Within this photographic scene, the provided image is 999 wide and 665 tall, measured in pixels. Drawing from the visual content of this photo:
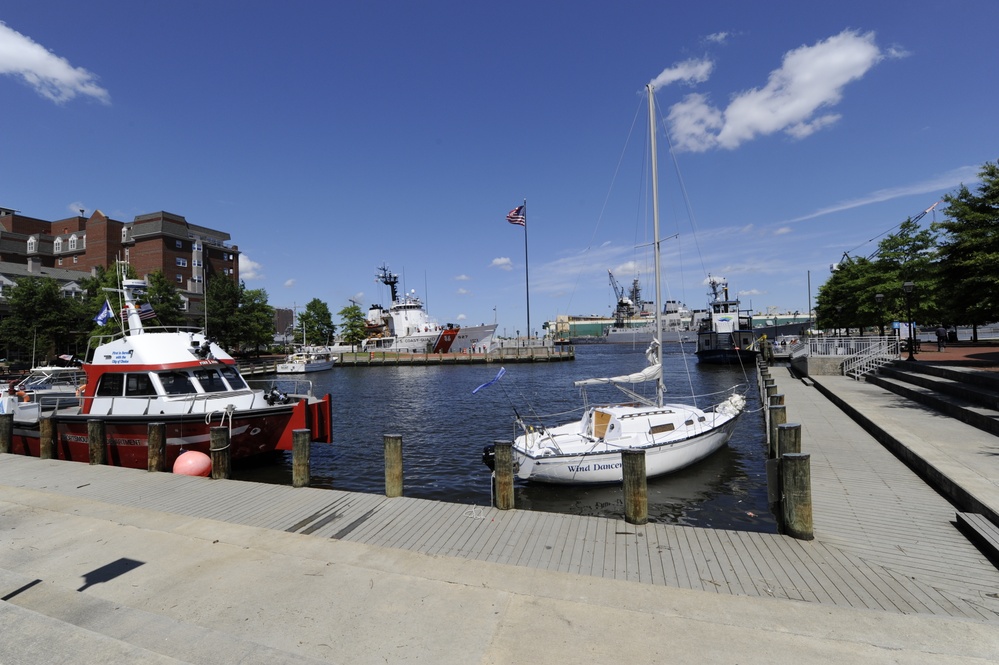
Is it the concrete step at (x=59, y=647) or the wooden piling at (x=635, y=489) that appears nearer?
the concrete step at (x=59, y=647)

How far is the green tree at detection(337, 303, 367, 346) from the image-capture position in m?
81.9

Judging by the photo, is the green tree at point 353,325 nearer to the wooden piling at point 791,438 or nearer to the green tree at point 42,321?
the green tree at point 42,321

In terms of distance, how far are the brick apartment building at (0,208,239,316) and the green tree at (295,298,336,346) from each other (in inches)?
775

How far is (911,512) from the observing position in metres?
7.44

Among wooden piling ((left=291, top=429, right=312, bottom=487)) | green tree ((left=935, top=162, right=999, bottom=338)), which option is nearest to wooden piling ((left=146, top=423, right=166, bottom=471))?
wooden piling ((left=291, top=429, right=312, bottom=487))

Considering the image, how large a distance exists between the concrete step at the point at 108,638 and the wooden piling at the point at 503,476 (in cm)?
444

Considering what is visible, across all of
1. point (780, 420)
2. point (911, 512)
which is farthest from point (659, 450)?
point (911, 512)

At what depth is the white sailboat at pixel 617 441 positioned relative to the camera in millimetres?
11383

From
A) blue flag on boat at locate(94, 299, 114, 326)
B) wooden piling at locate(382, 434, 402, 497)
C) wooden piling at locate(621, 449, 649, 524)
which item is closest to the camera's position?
wooden piling at locate(621, 449, 649, 524)

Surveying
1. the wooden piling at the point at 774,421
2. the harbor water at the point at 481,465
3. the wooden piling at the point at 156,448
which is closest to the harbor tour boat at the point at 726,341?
the harbor water at the point at 481,465

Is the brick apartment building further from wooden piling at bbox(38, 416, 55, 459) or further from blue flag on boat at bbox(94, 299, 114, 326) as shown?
wooden piling at bbox(38, 416, 55, 459)

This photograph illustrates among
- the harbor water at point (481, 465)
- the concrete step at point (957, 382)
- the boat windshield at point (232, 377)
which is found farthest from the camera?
the boat windshield at point (232, 377)

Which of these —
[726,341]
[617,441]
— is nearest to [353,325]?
[726,341]

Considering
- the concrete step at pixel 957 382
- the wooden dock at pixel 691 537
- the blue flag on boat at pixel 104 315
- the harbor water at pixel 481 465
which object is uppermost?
the blue flag on boat at pixel 104 315
